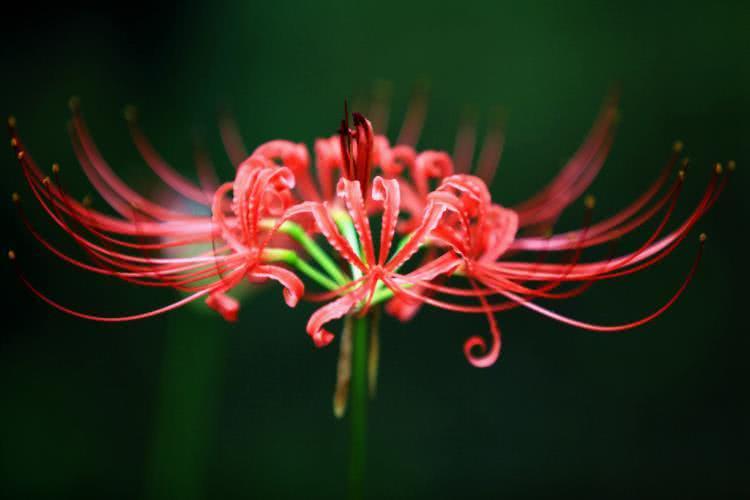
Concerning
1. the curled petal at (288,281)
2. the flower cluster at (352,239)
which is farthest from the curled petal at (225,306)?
the curled petal at (288,281)

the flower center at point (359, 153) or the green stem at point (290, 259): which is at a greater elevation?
the flower center at point (359, 153)

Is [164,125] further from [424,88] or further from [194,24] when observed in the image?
[424,88]

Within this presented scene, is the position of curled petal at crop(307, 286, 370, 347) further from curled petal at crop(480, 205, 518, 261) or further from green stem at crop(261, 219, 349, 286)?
curled petal at crop(480, 205, 518, 261)

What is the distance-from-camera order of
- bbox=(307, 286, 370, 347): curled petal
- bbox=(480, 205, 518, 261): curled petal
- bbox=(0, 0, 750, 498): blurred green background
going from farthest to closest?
bbox=(0, 0, 750, 498): blurred green background, bbox=(480, 205, 518, 261): curled petal, bbox=(307, 286, 370, 347): curled petal

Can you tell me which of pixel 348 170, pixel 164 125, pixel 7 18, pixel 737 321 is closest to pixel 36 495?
pixel 164 125

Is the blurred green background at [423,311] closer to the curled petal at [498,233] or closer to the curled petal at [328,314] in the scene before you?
the curled petal at [498,233]

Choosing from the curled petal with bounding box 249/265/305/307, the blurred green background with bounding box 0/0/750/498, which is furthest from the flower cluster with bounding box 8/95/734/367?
the blurred green background with bounding box 0/0/750/498
